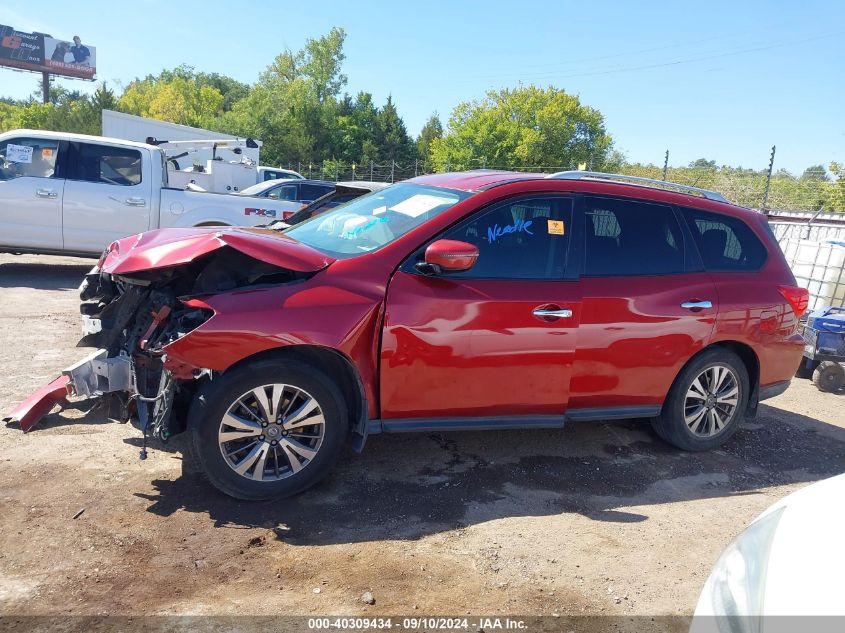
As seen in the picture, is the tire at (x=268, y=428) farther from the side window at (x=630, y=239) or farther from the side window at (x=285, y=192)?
the side window at (x=285, y=192)

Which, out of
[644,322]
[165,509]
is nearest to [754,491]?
[644,322]

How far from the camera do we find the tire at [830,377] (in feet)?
23.3

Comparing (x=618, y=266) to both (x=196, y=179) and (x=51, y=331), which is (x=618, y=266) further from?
(x=196, y=179)

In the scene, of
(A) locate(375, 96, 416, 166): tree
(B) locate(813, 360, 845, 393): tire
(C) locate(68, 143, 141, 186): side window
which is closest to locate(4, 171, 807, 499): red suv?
(B) locate(813, 360, 845, 393): tire

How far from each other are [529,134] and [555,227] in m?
44.7

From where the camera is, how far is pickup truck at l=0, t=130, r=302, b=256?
897cm

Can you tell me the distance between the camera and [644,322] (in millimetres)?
4422

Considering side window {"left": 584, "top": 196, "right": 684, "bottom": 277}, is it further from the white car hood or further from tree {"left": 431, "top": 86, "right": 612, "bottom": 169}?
tree {"left": 431, "top": 86, "right": 612, "bottom": 169}

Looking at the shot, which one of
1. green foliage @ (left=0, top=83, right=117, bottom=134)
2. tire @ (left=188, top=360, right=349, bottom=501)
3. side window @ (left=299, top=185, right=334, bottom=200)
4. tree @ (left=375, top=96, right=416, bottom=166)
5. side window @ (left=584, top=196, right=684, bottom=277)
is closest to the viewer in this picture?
tire @ (left=188, top=360, right=349, bottom=501)

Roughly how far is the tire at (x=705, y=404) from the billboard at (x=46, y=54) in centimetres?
7902

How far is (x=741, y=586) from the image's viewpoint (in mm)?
1836

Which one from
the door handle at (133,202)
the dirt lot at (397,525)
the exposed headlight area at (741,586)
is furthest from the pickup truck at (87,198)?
the exposed headlight area at (741,586)

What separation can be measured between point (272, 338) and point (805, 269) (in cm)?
797

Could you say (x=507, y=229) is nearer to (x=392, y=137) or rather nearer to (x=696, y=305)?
(x=696, y=305)
